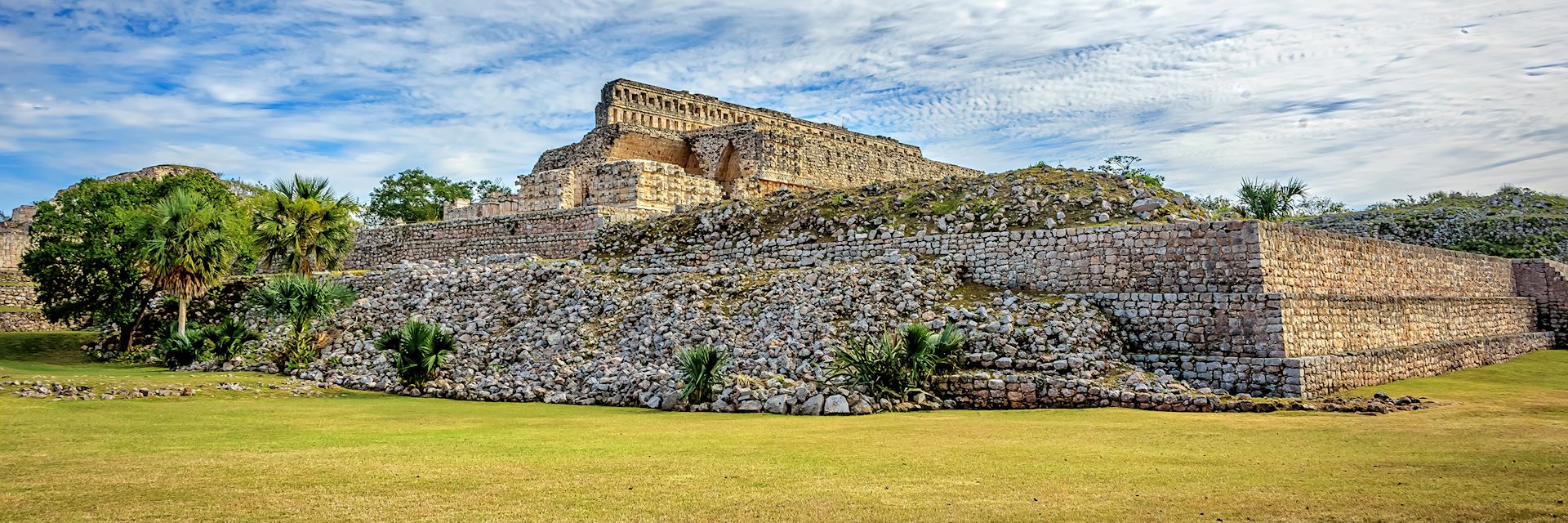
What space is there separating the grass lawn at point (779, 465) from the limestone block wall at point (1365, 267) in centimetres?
323

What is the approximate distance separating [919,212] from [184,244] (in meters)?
14.1

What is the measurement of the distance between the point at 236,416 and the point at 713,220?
33.5 ft

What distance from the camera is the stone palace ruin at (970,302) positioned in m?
13.0

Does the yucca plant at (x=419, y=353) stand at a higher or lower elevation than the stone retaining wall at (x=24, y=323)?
lower

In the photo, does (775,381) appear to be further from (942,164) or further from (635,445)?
(942,164)

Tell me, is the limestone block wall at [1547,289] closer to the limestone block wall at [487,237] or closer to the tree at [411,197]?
the limestone block wall at [487,237]

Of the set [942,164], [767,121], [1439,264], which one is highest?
[767,121]

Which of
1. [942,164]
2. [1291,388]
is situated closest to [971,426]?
[1291,388]

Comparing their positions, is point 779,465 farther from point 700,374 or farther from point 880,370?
point 700,374

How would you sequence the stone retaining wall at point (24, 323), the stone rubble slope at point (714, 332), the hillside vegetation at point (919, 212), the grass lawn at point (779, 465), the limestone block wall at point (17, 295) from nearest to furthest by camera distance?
the grass lawn at point (779, 465), the stone rubble slope at point (714, 332), the hillside vegetation at point (919, 212), the stone retaining wall at point (24, 323), the limestone block wall at point (17, 295)

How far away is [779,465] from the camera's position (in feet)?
24.8

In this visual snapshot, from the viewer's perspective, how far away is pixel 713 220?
19.9 meters

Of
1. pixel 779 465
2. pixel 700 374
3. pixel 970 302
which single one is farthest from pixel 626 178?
pixel 779 465

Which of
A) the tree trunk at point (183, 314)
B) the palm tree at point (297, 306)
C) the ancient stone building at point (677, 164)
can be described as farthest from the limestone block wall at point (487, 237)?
the tree trunk at point (183, 314)
